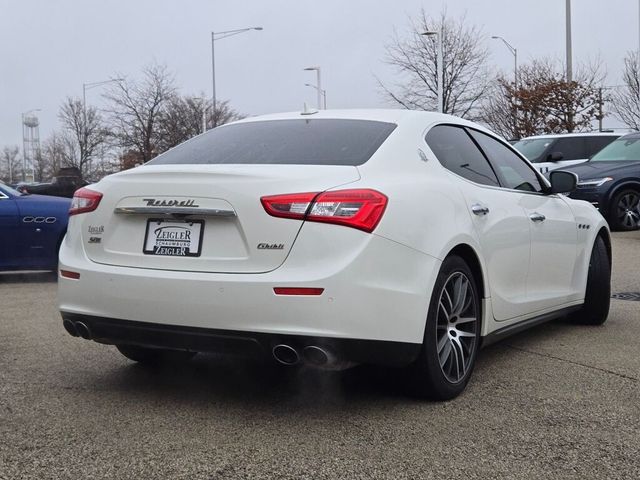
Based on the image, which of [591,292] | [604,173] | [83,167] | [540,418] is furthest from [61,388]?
[83,167]

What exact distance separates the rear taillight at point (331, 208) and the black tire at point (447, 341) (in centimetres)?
56

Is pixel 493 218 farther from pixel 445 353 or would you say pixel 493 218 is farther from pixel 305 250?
pixel 305 250

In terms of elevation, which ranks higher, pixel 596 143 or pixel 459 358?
pixel 596 143

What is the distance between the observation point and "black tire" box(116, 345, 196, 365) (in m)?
4.68

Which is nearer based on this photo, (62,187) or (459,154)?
(459,154)

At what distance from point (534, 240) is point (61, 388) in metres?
2.91

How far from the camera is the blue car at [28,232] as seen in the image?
363 inches

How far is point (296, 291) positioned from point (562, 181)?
2840mm

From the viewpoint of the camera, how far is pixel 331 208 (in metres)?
3.54

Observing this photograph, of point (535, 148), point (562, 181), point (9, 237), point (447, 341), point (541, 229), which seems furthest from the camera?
point (535, 148)

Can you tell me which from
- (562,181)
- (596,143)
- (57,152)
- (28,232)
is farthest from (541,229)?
(57,152)

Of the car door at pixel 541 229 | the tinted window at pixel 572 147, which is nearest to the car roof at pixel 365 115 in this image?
the car door at pixel 541 229

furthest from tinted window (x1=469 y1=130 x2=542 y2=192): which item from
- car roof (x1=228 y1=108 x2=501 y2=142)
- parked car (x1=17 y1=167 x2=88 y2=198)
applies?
parked car (x1=17 y1=167 x2=88 y2=198)

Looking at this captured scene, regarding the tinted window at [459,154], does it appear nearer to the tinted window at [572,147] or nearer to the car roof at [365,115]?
the car roof at [365,115]
